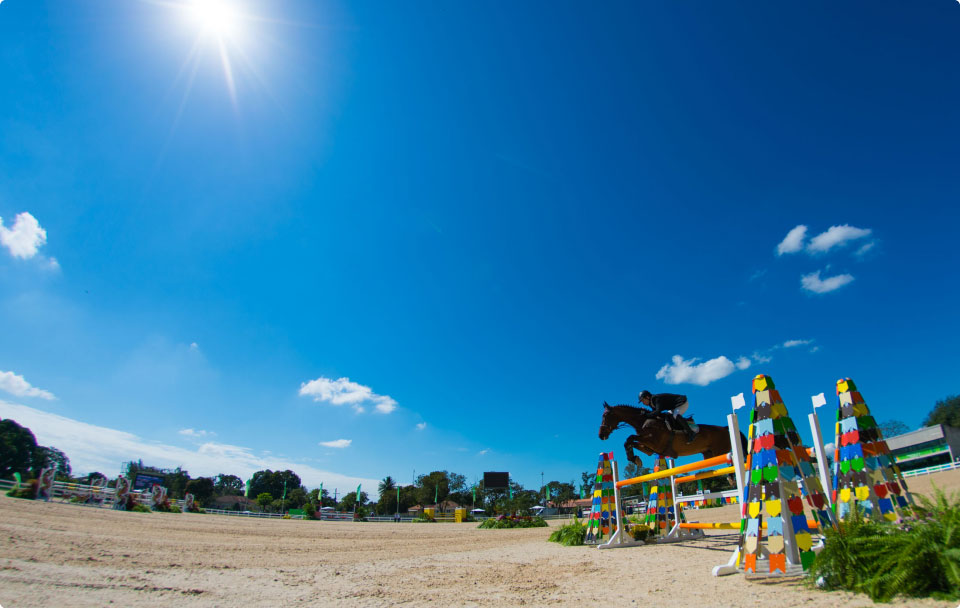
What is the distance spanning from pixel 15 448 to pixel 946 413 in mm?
138306

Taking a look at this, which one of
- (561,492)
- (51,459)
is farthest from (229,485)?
(561,492)

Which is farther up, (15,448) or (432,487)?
(15,448)

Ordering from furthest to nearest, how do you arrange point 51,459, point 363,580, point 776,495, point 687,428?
1. point 51,459
2. point 687,428
3. point 363,580
4. point 776,495

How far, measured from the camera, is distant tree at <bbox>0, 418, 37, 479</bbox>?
199 feet

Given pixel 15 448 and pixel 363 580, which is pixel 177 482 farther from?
pixel 363 580

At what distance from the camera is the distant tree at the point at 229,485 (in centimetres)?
11369

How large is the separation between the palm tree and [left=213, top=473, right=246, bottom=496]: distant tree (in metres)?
58.5

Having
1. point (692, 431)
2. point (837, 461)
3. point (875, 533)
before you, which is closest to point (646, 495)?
point (692, 431)

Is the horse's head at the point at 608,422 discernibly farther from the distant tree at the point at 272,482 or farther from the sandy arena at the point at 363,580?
the distant tree at the point at 272,482

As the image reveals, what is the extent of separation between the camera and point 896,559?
9.46 ft

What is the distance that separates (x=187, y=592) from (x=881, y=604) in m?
6.08

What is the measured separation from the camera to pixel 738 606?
3.08m

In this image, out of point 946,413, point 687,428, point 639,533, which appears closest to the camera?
point 687,428

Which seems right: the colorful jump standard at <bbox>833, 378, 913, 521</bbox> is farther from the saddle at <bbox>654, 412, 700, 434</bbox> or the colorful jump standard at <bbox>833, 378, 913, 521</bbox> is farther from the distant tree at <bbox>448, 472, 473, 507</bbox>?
the distant tree at <bbox>448, 472, 473, 507</bbox>
